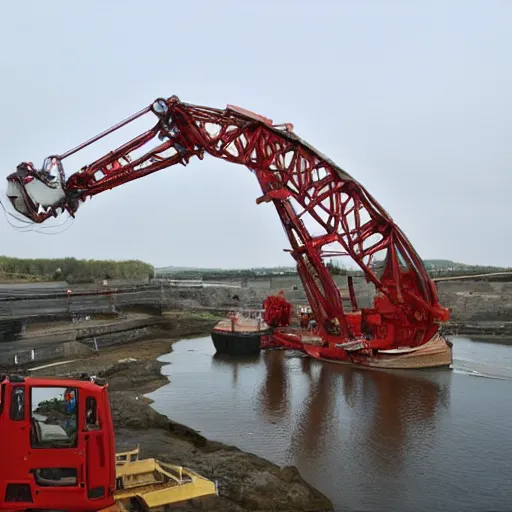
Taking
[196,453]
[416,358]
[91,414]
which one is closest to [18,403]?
[91,414]

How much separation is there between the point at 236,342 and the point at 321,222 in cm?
943

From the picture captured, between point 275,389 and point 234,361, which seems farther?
point 234,361

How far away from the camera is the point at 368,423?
16.0 metres

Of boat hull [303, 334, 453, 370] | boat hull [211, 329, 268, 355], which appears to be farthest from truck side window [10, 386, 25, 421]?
boat hull [211, 329, 268, 355]

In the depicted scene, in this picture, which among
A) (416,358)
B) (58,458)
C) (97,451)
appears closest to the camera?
(58,458)

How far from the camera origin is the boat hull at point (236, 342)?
2953cm

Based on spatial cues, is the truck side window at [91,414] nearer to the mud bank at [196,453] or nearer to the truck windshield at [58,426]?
the truck windshield at [58,426]

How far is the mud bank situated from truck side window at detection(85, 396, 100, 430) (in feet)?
10.5

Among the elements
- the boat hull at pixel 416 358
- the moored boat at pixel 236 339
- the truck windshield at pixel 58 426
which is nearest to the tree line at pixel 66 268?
the moored boat at pixel 236 339

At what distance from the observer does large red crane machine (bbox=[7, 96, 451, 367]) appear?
19.5 meters

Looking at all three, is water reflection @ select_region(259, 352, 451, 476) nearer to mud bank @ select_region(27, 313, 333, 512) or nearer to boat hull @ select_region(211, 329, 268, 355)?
mud bank @ select_region(27, 313, 333, 512)

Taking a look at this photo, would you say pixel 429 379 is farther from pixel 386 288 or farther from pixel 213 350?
pixel 213 350

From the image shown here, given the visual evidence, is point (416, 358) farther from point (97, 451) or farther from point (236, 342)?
point (97, 451)

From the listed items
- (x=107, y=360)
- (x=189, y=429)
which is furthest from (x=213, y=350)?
(x=189, y=429)
